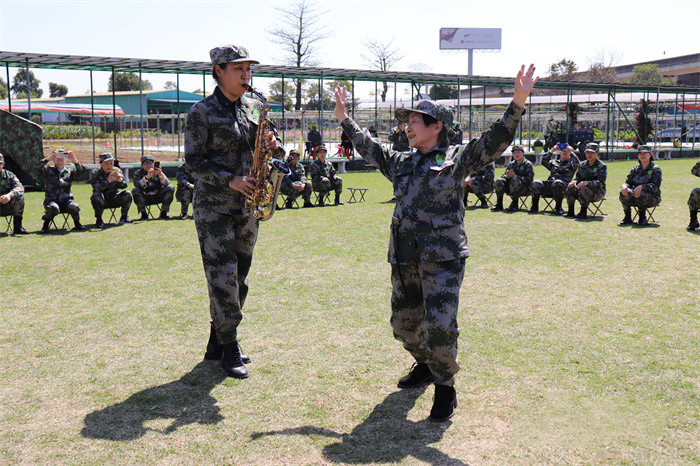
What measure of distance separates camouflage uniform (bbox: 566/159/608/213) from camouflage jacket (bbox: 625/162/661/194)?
2.03ft

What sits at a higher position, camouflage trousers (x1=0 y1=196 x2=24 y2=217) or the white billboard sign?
the white billboard sign

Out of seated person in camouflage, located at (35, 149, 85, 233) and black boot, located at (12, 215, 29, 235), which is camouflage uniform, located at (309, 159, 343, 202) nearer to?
seated person in camouflage, located at (35, 149, 85, 233)

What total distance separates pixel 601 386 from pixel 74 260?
7424mm

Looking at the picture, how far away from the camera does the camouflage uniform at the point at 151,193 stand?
13227 mm

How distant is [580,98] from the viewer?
42.8 meters

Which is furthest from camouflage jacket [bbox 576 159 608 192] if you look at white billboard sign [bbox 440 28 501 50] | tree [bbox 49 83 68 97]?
tree [bbox 49 83 68 97]

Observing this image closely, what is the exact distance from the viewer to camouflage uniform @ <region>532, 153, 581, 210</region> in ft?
45.8

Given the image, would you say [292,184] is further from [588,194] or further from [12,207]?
[588,194]

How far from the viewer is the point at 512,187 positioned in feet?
48.0

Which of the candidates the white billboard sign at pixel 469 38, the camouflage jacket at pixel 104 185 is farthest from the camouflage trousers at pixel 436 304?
the white billboard sign at pixel 469 38

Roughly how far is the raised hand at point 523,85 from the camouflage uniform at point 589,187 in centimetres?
1005

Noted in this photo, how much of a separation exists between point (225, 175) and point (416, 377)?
6.67 feet

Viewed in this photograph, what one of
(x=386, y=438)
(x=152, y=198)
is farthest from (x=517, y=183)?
(x=386, y=438)

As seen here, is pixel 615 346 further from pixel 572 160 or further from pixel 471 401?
pixel 572 160
